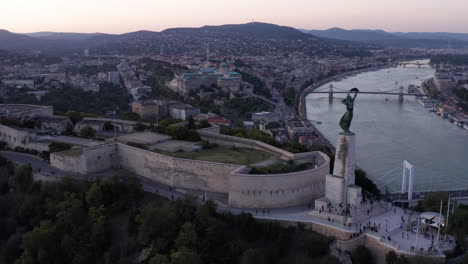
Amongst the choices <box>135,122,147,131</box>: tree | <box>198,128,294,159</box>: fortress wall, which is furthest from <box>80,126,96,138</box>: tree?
<box>198,128,294,159</box>: fortress wall

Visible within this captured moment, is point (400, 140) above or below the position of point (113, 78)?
below

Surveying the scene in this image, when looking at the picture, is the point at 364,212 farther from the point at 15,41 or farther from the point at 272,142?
the point at 15,41

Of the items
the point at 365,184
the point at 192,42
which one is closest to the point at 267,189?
the point at 365,184

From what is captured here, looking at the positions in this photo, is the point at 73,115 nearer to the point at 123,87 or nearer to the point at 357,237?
the point at 357,237

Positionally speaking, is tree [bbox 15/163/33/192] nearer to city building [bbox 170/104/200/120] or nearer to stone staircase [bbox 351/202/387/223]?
stone staircase [bbox 351/202/387/223]

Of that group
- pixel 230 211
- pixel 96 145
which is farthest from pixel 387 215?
pixel 96 145
